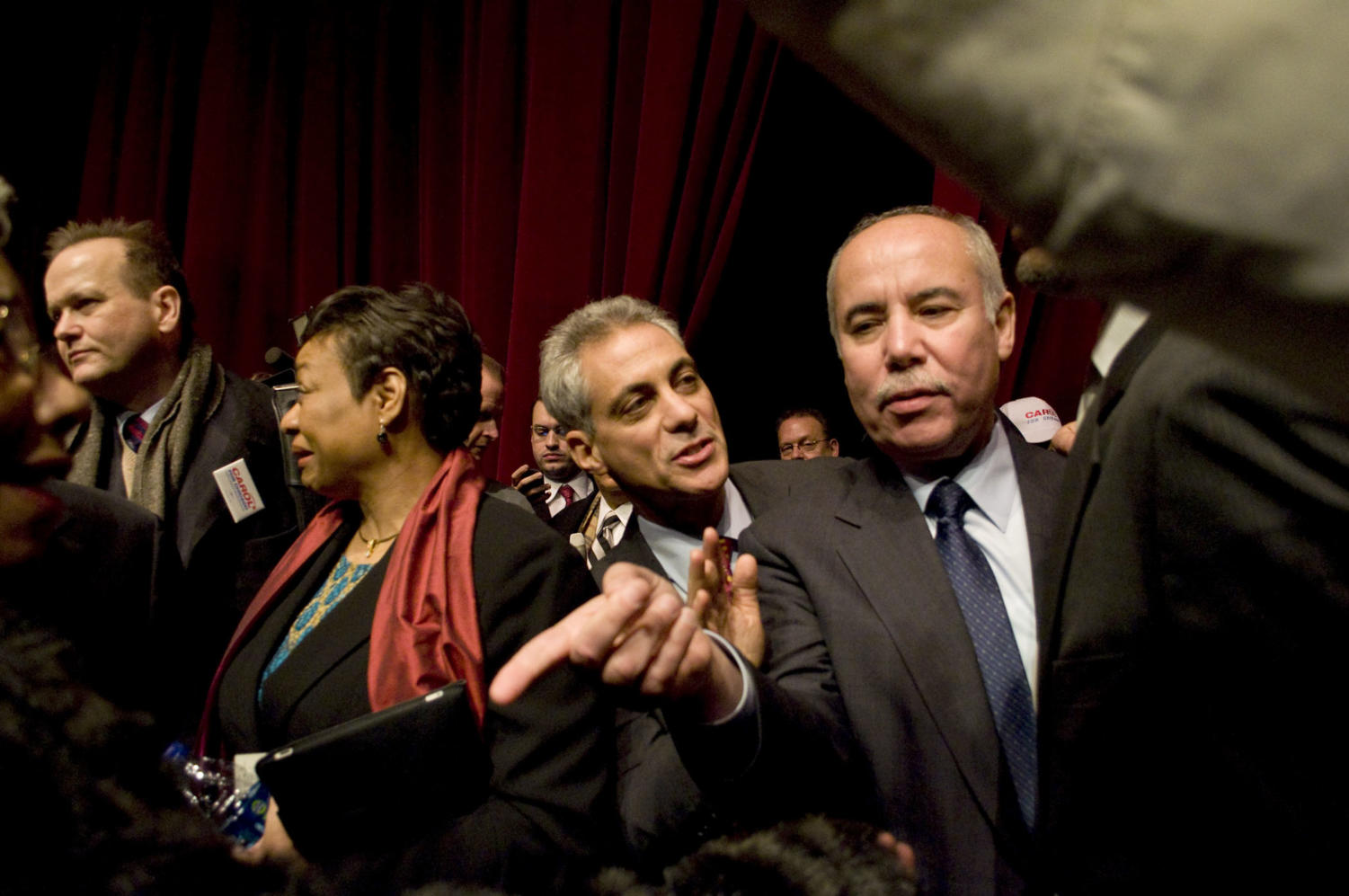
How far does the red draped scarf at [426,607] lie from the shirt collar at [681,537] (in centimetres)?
38

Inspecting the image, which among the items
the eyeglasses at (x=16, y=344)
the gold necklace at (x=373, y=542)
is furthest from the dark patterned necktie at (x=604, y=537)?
the eyeglasses at (x=16, y=344)

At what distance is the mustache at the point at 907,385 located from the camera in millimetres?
1243

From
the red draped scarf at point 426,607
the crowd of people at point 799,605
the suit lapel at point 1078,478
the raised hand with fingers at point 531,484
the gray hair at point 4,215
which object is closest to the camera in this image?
the crowd of people at point 799,605

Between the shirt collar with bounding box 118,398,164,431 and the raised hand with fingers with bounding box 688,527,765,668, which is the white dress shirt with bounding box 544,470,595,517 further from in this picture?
the raised hand with fingers with bounding box 688,527,765,668

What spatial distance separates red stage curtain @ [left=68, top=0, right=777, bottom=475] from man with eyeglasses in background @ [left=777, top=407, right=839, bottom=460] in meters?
0.86

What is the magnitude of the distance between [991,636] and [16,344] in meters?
1.05

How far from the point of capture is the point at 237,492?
80.9 inches

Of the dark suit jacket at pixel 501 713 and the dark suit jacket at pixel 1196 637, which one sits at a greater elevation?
the dark suit jacket at pixel 1196 637

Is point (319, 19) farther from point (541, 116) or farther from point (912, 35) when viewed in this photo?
point (912, 35)

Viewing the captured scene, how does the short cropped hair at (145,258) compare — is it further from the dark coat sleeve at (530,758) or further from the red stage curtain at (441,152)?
the dark coat sleeve at (530,758)

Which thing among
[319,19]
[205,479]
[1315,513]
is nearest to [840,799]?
[1315,513]

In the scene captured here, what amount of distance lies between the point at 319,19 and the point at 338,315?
94.8 inches

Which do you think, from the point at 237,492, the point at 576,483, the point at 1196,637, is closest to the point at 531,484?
the point at 576,483

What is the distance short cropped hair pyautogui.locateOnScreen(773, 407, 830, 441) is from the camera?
3137 millimetres
